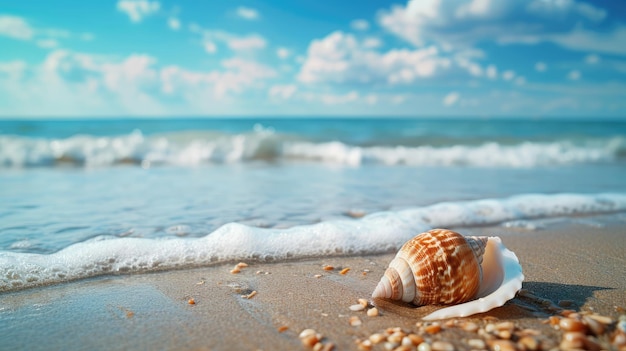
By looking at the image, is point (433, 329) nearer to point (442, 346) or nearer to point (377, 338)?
point (442, 346)

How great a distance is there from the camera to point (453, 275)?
229cm

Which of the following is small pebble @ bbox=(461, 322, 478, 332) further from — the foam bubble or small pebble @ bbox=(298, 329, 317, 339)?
the foam bubble

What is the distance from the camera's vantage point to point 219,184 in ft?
24.2

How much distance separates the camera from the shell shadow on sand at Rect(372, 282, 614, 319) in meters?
2.37

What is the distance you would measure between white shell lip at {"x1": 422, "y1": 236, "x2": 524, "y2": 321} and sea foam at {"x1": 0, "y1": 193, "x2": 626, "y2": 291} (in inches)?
56.3

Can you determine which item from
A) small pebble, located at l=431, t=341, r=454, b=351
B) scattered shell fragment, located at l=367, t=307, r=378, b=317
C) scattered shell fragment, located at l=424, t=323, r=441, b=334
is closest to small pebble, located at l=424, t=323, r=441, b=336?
scattered shell fragment, located at l=424, t=323, r=441, b=334

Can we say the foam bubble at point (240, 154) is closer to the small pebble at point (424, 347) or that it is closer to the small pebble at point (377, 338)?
the small pebble at point (377, 338)

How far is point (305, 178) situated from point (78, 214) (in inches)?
168

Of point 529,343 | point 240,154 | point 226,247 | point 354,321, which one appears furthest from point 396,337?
point 240,154

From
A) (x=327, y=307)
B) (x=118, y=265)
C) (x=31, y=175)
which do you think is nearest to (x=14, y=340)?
(x=118, y=265)

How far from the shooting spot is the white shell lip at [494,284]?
224 cm

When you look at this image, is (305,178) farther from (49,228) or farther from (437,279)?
(437,279)

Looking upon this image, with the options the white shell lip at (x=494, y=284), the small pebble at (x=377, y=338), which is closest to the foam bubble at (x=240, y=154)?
the white shell lip at (x=494, y=284)

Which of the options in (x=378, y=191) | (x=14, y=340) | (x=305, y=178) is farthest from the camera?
(x=305, y=178)
